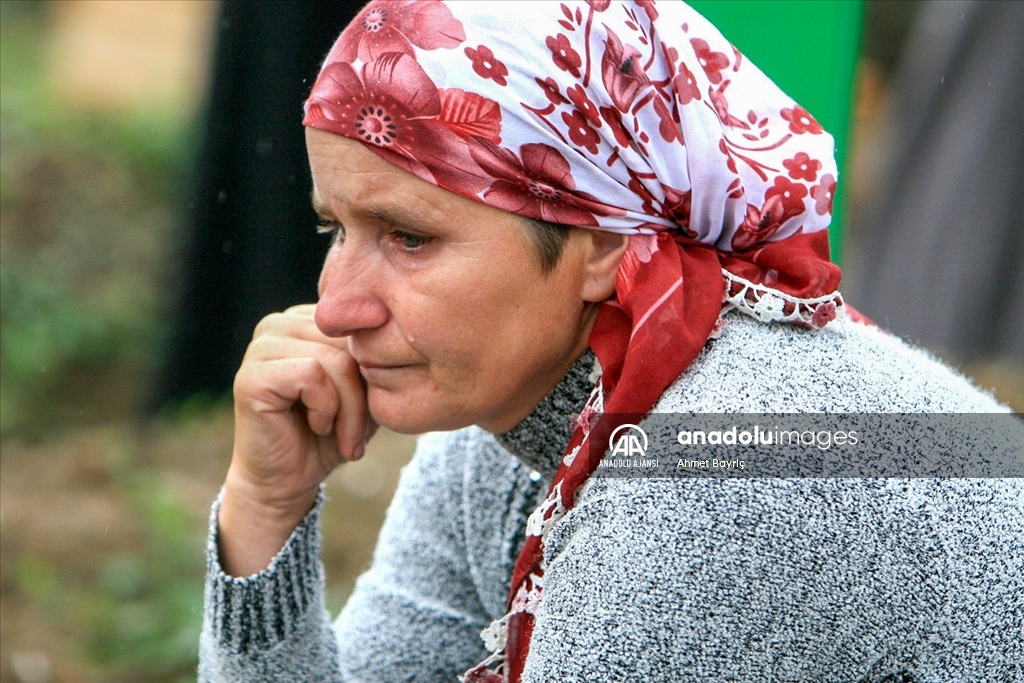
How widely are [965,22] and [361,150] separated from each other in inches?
163

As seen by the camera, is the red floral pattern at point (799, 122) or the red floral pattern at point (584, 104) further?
the red floral pattern at point (799, 122)

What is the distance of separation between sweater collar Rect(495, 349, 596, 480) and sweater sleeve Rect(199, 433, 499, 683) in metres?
0.36

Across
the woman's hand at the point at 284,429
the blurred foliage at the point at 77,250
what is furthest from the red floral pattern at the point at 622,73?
the blurred foliage at the point at 77,250

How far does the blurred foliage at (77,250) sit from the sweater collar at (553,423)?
3131 millimetres

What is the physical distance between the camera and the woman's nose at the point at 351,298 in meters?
1.72

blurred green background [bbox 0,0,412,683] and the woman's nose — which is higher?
the woman's nose

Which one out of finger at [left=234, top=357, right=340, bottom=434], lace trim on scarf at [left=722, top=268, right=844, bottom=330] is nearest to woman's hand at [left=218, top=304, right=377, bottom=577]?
finger at [left=234, top=357, right=340, bottom=434]

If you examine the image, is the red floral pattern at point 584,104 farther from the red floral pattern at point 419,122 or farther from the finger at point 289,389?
the finger at point 289,389

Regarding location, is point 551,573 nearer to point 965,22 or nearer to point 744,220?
point 744,220

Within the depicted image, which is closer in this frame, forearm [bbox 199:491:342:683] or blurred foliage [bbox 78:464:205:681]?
forearm [bbox 199:491:342:683]

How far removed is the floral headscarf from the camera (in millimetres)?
1596

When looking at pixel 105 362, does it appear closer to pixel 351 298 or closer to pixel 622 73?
pixel 351 298

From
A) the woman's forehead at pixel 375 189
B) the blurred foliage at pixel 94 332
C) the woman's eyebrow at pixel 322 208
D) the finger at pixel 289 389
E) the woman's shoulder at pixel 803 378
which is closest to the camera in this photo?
the woman's shoulder at pixel 803 378

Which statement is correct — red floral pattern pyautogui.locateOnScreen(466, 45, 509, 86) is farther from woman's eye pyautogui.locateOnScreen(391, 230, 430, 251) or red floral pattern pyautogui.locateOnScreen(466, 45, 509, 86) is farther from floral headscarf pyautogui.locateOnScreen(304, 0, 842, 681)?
woman's eye pyautogui.locateOnScreen(391, 230, 430, 251)
